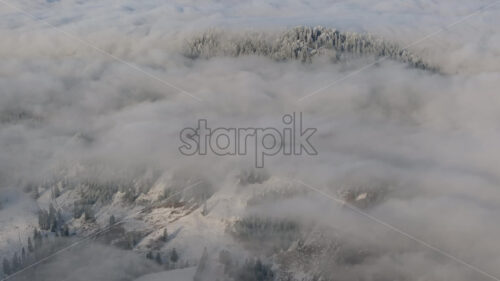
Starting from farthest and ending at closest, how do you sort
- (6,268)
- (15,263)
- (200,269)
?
(200,269), (15,263), (6,268)

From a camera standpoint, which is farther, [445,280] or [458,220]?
[458,220]

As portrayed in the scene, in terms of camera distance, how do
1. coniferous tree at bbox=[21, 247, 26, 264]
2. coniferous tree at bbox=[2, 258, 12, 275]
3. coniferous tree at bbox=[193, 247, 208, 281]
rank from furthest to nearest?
1. coniferous tree at bbox=[21, 247, 26, 264]
2. coniferous tree at bbox=[193, 247, 208, 281]
3. coniferous tree at bbox=[2, 258, 12, 275]

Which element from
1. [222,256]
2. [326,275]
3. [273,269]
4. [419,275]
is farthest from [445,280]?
[222,256]

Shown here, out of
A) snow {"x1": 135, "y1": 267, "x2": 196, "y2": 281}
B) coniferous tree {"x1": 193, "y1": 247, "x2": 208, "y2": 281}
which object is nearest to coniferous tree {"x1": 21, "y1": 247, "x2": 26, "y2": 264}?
snow {"x1": 135, "y1": 267, "x2": 196, "y2": 281}

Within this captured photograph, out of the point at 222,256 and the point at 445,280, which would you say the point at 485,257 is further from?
the point at 222,256

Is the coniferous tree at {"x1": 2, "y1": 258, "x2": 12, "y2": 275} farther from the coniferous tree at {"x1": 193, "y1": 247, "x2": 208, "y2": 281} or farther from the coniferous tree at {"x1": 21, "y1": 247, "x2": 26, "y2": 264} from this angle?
the coniferous tree at {"x1": 193, "y1": 247, "x2": 208, "y2": 281}

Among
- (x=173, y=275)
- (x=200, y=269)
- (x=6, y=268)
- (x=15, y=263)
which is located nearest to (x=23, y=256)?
(x=15, y=263)

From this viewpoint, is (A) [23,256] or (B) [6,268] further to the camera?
(A) [23,256]

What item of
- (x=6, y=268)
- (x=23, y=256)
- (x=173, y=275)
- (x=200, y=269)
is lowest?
(x=173, y=275)

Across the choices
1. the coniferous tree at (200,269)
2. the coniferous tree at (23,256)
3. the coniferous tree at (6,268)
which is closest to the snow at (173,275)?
the coniferous tree at (200,269)

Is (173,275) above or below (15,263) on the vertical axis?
below

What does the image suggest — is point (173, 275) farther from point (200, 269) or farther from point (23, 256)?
point (23, 256)
